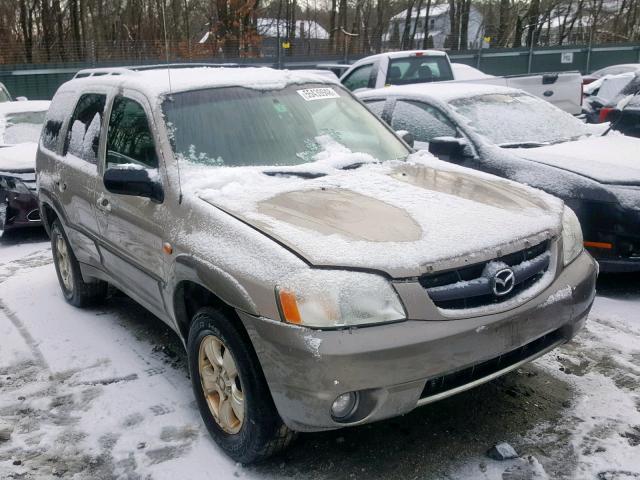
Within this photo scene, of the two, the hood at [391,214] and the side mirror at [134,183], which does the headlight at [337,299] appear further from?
the side mirror at [134,183]

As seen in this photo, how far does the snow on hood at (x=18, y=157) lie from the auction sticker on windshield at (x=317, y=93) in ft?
13.8

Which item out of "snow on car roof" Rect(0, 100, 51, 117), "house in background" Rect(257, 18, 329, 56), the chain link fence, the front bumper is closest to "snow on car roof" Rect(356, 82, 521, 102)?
the front bumper

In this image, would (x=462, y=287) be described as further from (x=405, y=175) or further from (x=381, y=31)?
(x=381, y=31)

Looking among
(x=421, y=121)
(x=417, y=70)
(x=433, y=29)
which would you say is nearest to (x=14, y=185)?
(x=421, y=121)

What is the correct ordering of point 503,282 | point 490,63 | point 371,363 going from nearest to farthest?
point 371,363 < point 503,282 < point 490,63

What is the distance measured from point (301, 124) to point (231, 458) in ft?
6.52

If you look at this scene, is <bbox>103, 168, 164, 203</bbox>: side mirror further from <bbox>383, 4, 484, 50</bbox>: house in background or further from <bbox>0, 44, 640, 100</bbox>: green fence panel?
<bbox>383, 4, 484, 50</bbox>: house in background

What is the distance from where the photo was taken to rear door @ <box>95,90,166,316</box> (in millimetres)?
3447

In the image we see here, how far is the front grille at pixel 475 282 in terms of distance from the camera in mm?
2582

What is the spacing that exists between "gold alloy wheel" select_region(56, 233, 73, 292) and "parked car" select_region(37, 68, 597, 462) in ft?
2.61

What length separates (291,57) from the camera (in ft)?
68.4

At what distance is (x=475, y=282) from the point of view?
2648 mm

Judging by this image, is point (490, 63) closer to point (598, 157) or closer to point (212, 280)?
point (598, 157)

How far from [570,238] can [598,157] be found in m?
2.26
